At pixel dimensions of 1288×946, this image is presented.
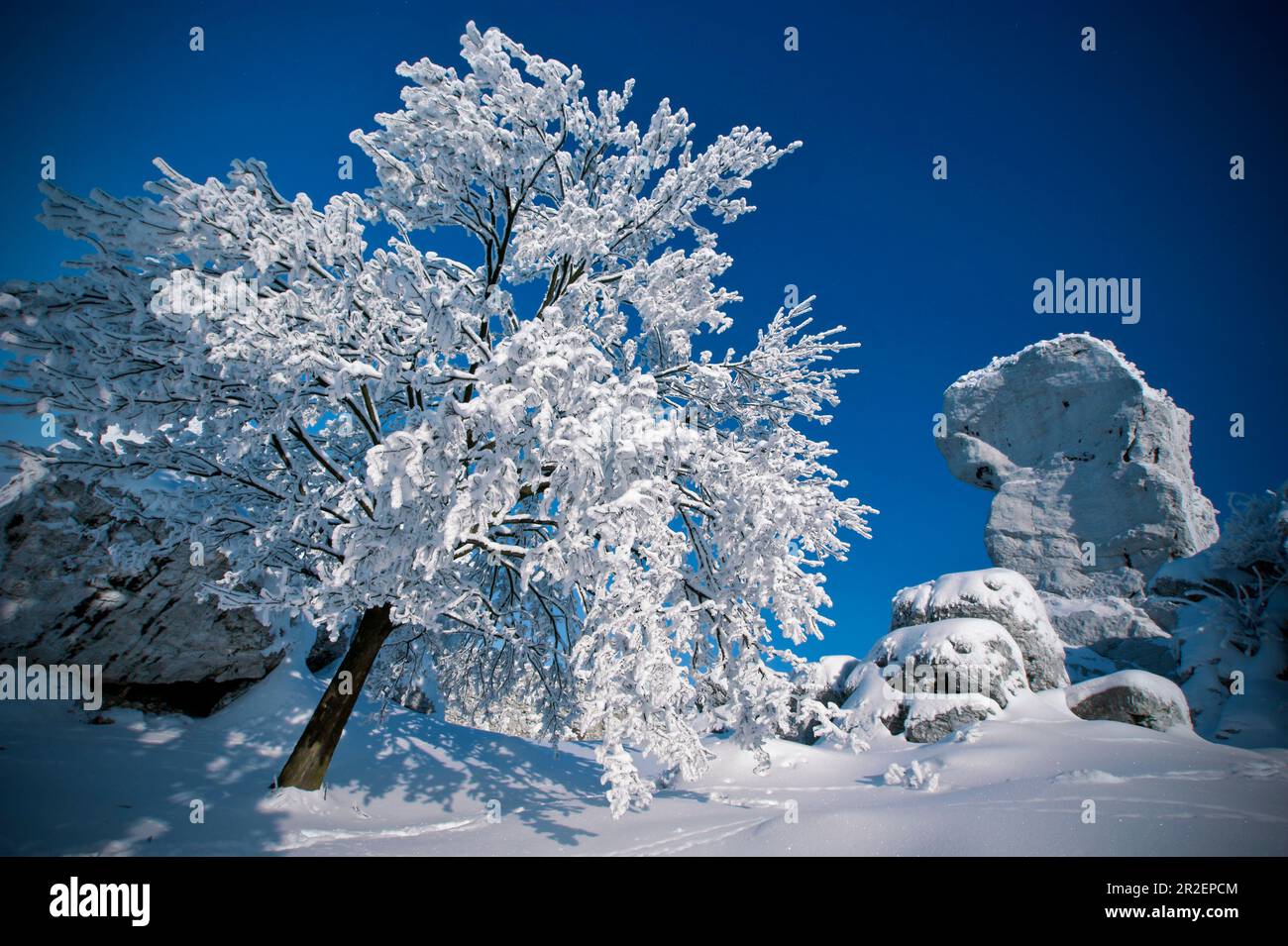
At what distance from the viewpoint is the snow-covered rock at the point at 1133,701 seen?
8992mm

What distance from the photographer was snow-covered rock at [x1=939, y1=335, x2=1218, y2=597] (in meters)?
22.3

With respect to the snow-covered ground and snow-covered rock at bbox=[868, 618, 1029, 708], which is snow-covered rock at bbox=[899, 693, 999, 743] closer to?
snow-covered rock at bbox=[868, 618, 1029, 708]

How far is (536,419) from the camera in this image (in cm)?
378

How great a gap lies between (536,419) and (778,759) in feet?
23.9

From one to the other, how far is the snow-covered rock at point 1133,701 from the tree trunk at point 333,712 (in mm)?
11687

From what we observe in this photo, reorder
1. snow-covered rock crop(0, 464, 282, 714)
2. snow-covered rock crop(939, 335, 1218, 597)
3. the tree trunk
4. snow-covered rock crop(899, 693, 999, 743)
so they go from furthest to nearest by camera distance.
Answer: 1. snow-covered rock crop(939, 335, 1218, 597)
2. snow-covered rock crop(899, 693, 999, 743)
3. snow-covered rock crop(0, 464, 282, 714)
4. the tree trunk

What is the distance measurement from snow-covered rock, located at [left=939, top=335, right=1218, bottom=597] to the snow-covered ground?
19.9m

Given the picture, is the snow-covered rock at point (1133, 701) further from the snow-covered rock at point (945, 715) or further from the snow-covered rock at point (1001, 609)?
the snow-covered rock at point (945, 715)

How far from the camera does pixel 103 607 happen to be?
6.48m
